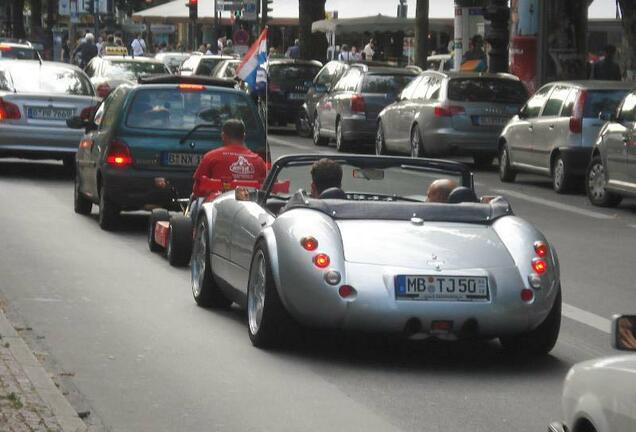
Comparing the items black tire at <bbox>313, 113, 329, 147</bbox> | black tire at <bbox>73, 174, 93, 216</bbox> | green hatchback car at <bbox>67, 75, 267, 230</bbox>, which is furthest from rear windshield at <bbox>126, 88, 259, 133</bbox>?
black tire at <bbox>313, 113, 329, 147</bbox>

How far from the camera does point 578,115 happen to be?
81.8 ft

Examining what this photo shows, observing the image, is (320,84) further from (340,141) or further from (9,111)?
(9,111)

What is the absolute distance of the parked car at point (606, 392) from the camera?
4938mm

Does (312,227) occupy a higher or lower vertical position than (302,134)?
higher

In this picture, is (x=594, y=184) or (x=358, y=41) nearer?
(x=594, y=184)

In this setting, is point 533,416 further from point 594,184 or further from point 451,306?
point 594,184

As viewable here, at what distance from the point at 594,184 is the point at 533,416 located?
15.0 m

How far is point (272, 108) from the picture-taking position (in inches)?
1670

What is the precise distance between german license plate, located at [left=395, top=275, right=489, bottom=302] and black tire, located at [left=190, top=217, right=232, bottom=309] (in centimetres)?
257

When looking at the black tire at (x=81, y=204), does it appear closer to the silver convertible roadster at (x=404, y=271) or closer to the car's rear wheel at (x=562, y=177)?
the car's rear wheel at (x=562, y=177)

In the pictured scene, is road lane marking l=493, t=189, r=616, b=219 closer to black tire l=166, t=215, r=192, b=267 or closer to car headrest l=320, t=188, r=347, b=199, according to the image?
black tire l=166, t=215, r=192, b=267

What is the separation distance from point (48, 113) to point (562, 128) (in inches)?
277

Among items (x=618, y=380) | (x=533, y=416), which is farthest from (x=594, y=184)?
(x=618, y=380)

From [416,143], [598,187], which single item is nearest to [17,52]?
[416,143]
